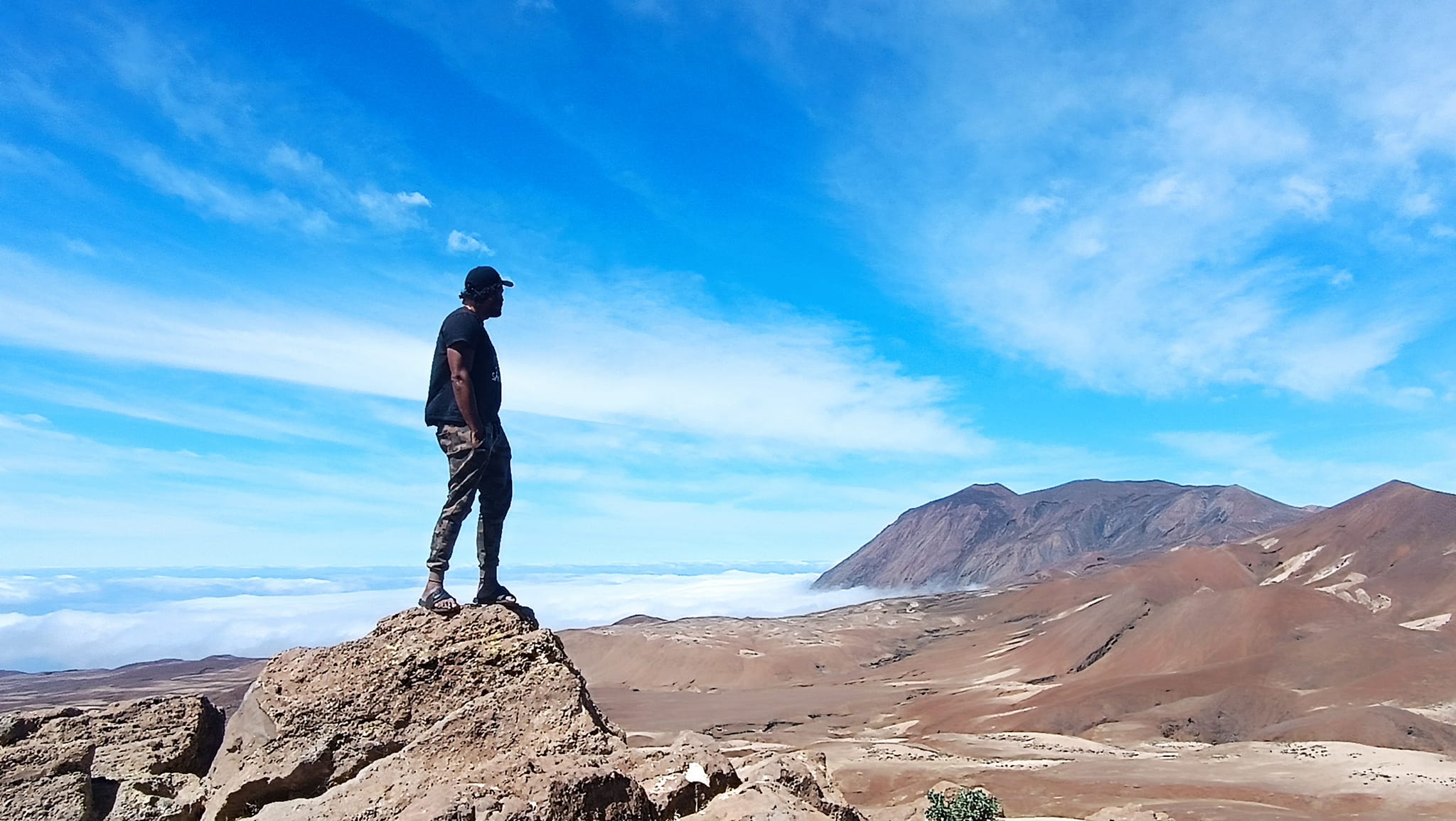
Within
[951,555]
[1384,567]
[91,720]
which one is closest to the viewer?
[91,720]

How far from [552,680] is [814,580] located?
651ft

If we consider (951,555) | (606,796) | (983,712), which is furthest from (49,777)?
(951,555)

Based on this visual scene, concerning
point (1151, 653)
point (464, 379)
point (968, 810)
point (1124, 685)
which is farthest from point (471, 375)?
point (1151, 653)

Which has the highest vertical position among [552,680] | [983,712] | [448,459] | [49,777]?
[448,459]

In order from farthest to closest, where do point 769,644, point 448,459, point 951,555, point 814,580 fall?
point 814,580
point 951,555
point 769,644
point 448,459

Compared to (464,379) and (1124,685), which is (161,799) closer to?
(464,379)

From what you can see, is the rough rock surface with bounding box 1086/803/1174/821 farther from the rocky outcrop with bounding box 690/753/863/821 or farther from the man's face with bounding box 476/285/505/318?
the man's face with bounding box 476/285/505/318

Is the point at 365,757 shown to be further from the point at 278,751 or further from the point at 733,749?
the point at 733,749

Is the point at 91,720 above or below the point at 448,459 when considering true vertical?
below

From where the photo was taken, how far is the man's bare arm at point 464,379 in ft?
20.1

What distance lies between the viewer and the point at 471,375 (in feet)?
20.5

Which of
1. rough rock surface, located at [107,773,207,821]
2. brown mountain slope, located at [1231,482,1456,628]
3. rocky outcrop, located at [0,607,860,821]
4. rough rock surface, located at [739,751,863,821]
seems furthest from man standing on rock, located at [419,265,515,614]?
brown mountain slope, located at [1231,482,1456,628]

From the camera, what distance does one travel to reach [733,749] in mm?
24984

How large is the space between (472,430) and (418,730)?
2041 mm
